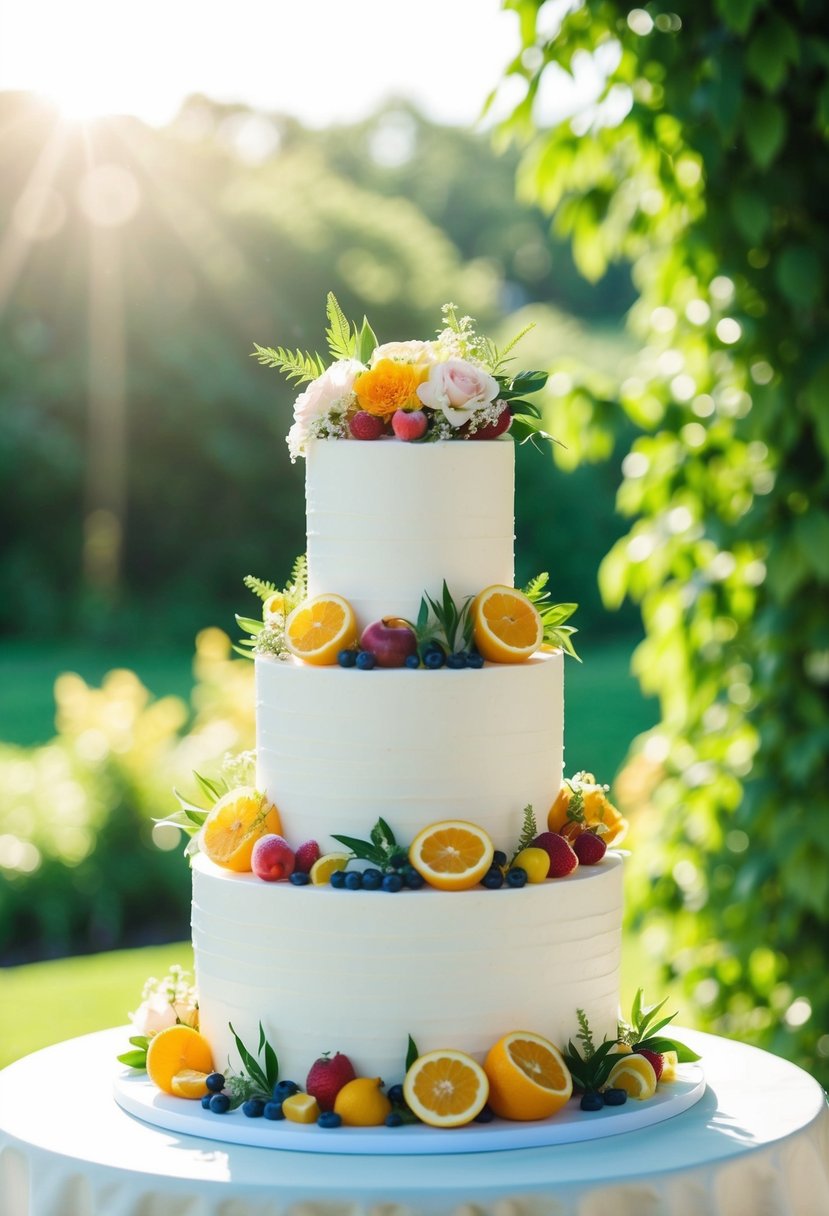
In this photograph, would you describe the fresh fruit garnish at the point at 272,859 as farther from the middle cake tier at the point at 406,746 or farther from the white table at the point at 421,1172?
the white table at the point at 421,1172

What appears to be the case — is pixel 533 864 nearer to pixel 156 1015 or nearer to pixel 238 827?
pixel 238 827

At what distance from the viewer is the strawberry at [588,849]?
10.2 feet

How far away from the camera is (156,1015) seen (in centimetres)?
325

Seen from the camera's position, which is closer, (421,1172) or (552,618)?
(421,1172)

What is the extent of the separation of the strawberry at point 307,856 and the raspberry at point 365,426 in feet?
2.57

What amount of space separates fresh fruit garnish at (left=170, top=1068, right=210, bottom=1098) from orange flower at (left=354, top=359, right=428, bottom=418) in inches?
51.3

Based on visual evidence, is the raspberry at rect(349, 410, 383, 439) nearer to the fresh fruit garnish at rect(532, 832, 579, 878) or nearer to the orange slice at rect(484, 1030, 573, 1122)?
the fresh fruit garnish at rect(532, 832, 579, 878)

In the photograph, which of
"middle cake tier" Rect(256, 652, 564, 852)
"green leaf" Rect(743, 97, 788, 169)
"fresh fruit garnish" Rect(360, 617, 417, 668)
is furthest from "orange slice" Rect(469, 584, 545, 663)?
"green leaf" Rect(743, 97, 788, 169)

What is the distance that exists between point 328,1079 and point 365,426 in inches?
47.4

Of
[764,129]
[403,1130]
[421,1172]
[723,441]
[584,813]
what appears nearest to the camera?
[421,1172]

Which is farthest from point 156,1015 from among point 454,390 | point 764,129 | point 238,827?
point 764,129

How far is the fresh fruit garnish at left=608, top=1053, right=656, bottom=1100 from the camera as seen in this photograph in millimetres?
2945

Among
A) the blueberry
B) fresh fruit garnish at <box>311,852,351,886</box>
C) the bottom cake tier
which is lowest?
the blueberry

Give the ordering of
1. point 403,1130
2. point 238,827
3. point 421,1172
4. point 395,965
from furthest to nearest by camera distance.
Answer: point 238,827 → point 395,965 → point 403,1130 → point 421,1172
